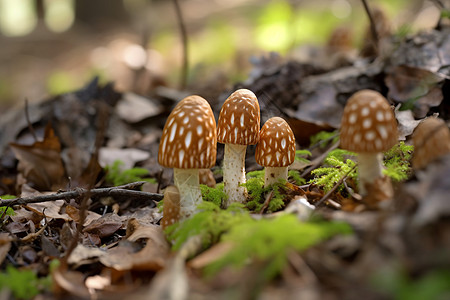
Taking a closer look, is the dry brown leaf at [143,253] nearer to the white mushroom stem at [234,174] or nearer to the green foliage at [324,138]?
the white mushroom stem at [234,174]

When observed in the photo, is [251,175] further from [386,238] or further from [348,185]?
[386,238]

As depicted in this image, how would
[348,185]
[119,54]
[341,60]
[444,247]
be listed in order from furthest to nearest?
[119,54] < [341,60] < [348,185] < [444,247]

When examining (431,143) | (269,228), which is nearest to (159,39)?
(431,143)

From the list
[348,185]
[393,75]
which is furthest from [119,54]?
[348,185]

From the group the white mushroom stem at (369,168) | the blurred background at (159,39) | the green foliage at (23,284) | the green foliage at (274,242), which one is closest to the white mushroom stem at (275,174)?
the white mushroom stem at (369,168)

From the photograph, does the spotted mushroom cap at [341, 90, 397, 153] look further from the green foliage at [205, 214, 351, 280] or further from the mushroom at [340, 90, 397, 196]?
the green foliage at [205, 214, 351, 280]

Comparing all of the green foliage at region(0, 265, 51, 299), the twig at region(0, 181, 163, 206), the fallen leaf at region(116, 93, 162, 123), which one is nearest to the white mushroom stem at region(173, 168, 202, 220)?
the twig at region(0, 181, 163, 206)
